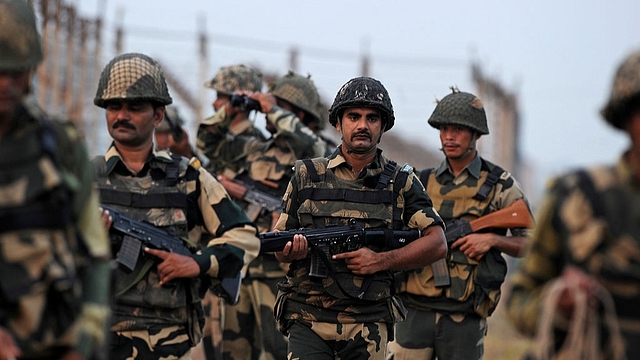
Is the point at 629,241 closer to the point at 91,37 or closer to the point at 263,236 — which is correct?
the point at 263,236

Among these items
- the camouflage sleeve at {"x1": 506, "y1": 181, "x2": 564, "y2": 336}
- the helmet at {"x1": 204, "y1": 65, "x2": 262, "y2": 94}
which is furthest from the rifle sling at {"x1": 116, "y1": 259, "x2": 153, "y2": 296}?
the helmet at {"x1": 204, "y1": 65, "x2": 262, "y2": 94}

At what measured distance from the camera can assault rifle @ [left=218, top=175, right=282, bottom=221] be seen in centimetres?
905

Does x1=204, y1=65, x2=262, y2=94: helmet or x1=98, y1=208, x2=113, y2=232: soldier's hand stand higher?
x1=204, y1=65, x2=262, y2=94: helmet

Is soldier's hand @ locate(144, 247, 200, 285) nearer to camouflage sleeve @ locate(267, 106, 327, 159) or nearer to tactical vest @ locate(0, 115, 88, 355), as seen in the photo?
tactical vest @ locate(0, 115, 88, 355)

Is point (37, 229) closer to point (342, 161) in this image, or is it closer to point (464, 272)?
point (342, 161)

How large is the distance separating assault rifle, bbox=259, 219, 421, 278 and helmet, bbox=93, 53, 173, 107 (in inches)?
40.9

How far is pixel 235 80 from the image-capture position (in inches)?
400

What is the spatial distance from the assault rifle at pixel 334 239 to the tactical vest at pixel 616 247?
2652mm

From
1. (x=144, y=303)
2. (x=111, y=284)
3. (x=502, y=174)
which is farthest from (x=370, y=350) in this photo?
(x=111, y=284)

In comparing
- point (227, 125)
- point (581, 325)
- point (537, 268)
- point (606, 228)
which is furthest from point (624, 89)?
point (227, 125)

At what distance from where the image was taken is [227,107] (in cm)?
977

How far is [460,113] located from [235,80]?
2.91 meters

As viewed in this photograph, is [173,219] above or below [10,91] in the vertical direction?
below

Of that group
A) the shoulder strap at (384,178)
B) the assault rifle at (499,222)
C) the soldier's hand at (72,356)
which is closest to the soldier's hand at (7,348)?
the soldier's hand at (72,356)
